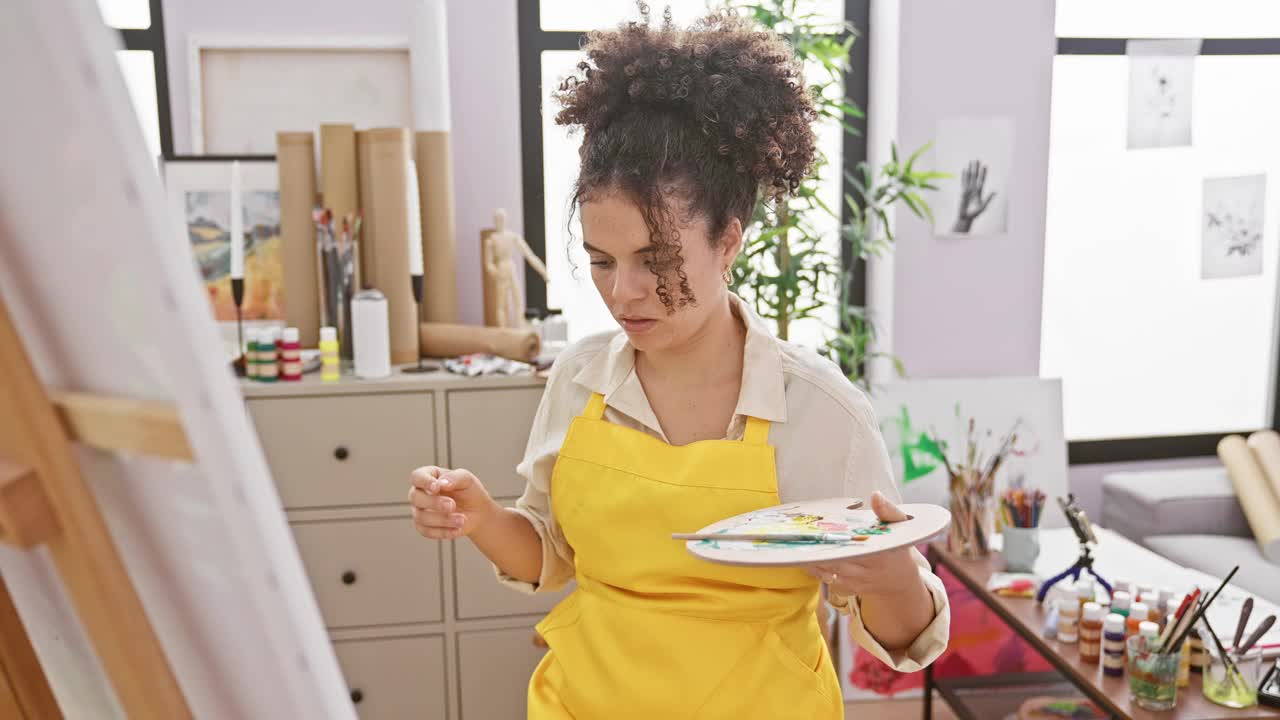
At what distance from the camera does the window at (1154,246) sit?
3.33 meters

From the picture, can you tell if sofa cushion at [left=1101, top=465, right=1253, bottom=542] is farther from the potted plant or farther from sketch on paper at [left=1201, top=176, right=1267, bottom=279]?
the potted plant

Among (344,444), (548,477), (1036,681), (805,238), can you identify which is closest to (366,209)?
(344,444)

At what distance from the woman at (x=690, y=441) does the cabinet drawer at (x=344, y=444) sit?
4.17 ft

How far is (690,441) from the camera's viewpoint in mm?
1260

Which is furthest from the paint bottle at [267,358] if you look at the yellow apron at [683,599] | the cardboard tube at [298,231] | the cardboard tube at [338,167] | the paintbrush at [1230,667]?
the paintbrush at [1230,667]

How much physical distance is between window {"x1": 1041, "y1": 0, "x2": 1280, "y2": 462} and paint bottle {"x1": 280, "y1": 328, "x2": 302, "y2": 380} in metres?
2.54

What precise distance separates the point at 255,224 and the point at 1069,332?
280 centimetres

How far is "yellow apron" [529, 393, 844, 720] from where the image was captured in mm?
1184

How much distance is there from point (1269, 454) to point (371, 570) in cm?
301

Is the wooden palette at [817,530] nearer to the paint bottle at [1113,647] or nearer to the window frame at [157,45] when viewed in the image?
the paint bottle at [1113,647]

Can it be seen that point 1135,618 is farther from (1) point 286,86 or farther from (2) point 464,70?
(1) point 286,86

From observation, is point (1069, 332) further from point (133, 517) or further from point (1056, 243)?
point (133, 517)

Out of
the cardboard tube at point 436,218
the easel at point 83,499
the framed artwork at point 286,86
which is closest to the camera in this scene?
the easel at point 83,499

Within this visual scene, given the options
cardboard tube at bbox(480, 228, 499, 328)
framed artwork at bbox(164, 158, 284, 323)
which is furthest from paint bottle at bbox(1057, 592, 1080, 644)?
framed artwork at bbox(164, 158, 284, 323)
